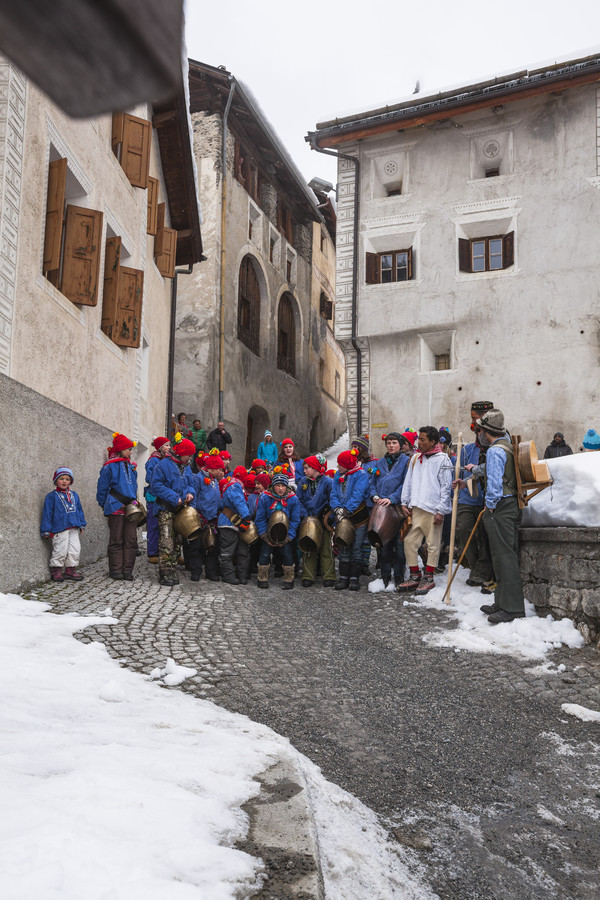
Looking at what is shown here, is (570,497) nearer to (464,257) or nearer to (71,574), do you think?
(71,574)

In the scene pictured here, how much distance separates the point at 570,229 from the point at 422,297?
3.96m

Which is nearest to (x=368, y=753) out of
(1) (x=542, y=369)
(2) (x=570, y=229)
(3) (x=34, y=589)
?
(3) (x=34, y=589)

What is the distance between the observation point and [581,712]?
14.4ft

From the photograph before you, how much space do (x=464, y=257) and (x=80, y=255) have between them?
40.1 feet

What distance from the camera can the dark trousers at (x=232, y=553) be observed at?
931 centimetres

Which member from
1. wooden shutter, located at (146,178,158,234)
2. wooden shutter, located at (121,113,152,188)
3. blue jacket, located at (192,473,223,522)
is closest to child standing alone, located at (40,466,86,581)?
blue jacket, located at (192,473,223,522)

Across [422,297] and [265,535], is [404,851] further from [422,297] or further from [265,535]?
[422,297]

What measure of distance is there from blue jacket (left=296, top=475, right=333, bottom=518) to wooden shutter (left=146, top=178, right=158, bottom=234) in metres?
7.12

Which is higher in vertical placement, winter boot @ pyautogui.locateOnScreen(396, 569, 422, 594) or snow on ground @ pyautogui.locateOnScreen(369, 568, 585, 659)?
winter boot @ pyautogui.locateOnScreen(396, 569, 422, 594)

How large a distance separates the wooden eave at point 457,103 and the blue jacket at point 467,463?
500 inches

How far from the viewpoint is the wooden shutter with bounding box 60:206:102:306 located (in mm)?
9078

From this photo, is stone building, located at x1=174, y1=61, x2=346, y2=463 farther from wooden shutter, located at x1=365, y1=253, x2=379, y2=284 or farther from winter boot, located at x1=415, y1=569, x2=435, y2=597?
winter boot, located at x1=415, y1=569, x2=435, y2=597

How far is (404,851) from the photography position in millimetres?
2732

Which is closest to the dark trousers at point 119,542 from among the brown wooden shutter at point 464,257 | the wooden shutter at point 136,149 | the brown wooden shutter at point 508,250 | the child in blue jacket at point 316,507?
the child in blue jacket at point 316,507
